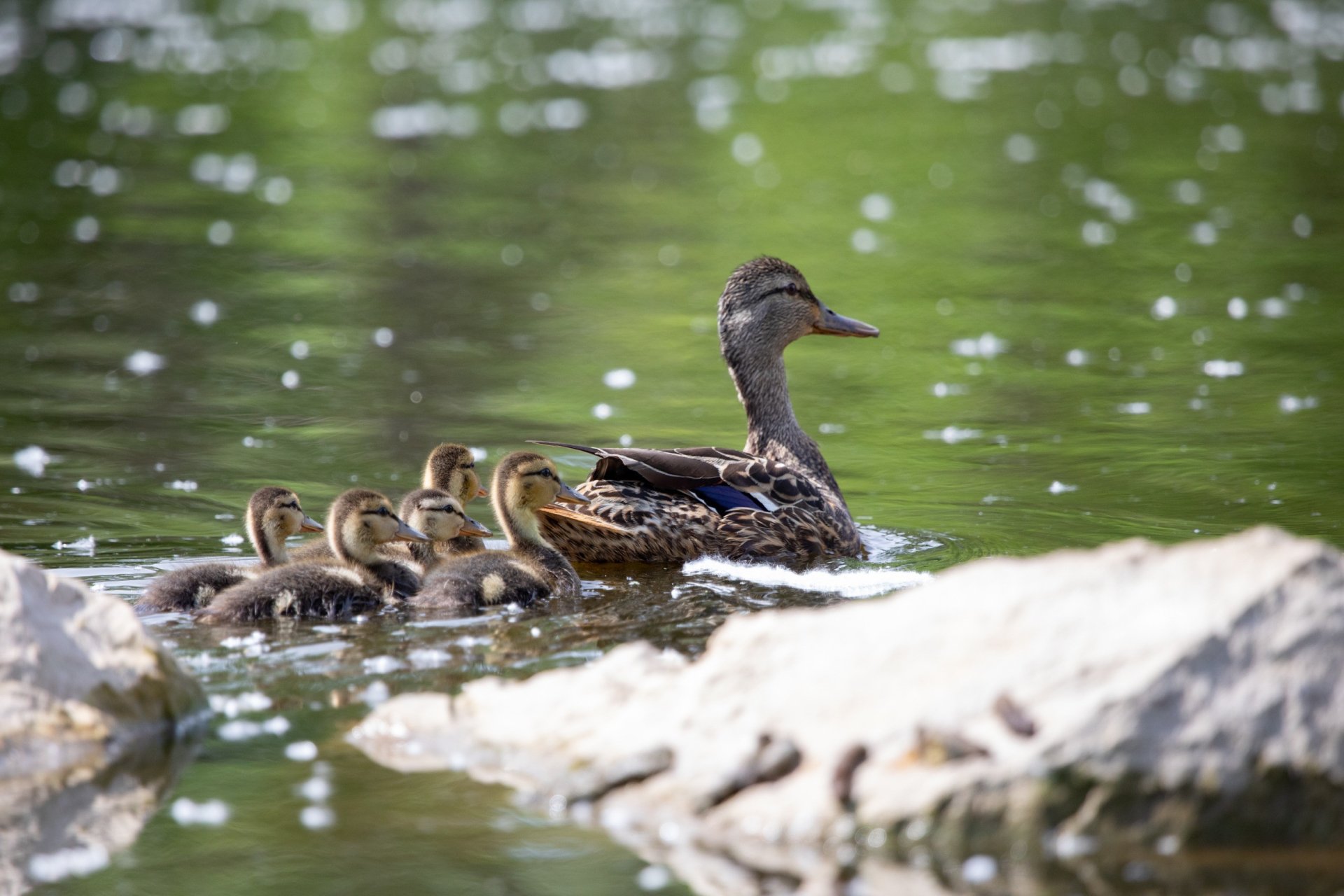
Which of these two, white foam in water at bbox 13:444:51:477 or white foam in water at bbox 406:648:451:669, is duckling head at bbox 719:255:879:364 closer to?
white foam in water at bbox 406:648:451:669

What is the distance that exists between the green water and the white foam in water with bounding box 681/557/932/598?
13 centimetres

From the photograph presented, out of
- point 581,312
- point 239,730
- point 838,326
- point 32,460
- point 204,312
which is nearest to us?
point 239,730

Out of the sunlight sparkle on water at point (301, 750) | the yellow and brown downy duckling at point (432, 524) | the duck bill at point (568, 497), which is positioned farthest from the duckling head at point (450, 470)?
the sunlight sparkle on water at point (301, 750)

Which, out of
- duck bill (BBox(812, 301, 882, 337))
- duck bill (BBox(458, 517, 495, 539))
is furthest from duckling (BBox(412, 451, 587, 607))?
duck bill (BBox(812, 301, 882, 337))

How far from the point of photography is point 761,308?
9242 millimetres

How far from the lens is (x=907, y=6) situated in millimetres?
41000

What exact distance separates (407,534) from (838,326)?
10.9ft

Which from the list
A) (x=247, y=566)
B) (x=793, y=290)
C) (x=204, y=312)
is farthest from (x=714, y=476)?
(x=204, y=312)

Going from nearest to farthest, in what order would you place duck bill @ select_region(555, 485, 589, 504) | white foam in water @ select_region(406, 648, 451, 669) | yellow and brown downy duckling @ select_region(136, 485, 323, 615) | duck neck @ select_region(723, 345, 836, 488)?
white foam in water @ select_region(406, 648, 451, 669), yellow and brown downy duckling @ select_region(136, 485, 323, 615), duck bill @ select_region(555, 485, 589, 504), duck neck @ select_region(723, 345, 836, 488)

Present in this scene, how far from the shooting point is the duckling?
6.81 m

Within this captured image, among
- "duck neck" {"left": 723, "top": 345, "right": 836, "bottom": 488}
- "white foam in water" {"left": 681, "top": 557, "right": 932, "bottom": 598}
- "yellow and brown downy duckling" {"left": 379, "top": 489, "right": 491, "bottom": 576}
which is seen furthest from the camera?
"duck neck" {"left": 723, "top": 345, "right": 836, "bottom": 488}

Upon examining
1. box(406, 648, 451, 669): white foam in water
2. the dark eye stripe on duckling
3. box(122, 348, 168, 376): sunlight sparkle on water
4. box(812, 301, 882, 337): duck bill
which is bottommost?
box(406, 648, 451, 669): white foam in water

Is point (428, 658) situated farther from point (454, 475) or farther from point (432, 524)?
point (454, 475)

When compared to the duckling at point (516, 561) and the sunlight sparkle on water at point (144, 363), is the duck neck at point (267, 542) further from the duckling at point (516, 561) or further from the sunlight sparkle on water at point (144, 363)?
the sunlight sparkle on water at point (144, 363)
